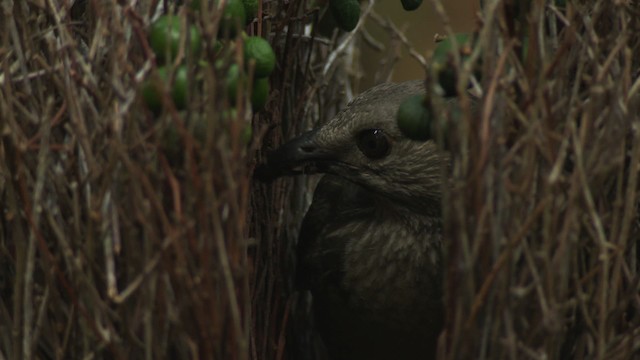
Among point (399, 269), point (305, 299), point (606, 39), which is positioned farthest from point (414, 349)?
point (606, 39)

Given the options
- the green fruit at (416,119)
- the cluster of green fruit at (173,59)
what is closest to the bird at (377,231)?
the green fruit at (416,119)

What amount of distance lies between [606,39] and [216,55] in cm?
43

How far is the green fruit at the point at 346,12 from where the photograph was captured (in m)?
1.49

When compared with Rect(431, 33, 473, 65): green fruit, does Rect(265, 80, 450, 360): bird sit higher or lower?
lower

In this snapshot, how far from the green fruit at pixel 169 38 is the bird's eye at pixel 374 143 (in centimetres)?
38

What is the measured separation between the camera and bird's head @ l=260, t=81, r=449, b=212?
144 centimetres

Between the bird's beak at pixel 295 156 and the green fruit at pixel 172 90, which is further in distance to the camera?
the bird's beak at pixel 295 156

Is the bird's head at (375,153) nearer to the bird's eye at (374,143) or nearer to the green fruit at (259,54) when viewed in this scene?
the bird's eye at (374,143)

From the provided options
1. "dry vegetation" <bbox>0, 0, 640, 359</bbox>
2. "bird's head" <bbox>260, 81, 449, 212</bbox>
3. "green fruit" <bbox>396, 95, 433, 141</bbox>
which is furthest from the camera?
"bird's head" <bbox>260, 81, 449, 212</bbox>

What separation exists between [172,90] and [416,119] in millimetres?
266

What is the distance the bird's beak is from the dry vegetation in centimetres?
31

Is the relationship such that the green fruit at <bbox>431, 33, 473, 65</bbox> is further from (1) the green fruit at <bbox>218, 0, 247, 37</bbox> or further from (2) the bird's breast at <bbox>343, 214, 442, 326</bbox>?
(2) the bird's breast at <bbox>343, 214, 442, 326</bbox>

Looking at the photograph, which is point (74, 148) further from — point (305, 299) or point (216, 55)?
point (305, 299)

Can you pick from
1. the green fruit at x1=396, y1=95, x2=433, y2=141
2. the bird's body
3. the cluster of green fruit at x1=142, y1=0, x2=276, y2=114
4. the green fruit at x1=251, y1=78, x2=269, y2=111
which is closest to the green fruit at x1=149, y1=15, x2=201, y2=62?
the cluster of green fruit at x1=142, y1=0, x2=276, y2=114
